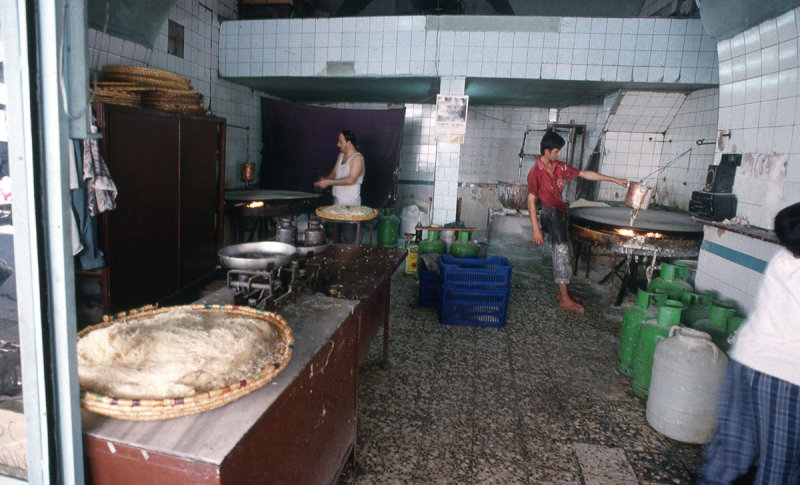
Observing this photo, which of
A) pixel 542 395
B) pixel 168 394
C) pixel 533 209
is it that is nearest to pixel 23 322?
pixel 168 394

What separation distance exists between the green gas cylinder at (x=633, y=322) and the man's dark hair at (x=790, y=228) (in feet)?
4.76

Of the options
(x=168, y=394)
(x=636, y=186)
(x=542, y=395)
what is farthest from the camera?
(x=636, y=186)

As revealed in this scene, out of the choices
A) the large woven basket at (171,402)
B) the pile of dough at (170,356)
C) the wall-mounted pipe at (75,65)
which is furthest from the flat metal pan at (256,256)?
the wall-mounted pipe at (75,65)

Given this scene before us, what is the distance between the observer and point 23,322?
3.51 ft

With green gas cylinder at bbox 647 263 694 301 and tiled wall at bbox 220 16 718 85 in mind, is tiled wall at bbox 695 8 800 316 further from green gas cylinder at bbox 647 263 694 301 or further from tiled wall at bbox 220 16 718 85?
tiled wall at bbox 220 16 718 85

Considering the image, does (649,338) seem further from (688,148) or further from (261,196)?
(261,196)

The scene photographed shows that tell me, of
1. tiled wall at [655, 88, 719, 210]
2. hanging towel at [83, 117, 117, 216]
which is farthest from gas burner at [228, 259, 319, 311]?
tiled wall at [655, 88, 719, 210]

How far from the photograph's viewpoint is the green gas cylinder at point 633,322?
3.28m

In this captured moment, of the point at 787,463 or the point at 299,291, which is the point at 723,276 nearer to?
the point at 787,463

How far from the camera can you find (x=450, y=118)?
5785 mm

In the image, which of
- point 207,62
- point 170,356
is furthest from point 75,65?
point 207,62

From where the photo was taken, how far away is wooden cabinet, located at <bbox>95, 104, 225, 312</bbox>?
3443 mm

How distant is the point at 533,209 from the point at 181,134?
10.8 feet

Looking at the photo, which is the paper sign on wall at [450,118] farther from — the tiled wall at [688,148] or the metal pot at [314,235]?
the metal pot at [314,235]
